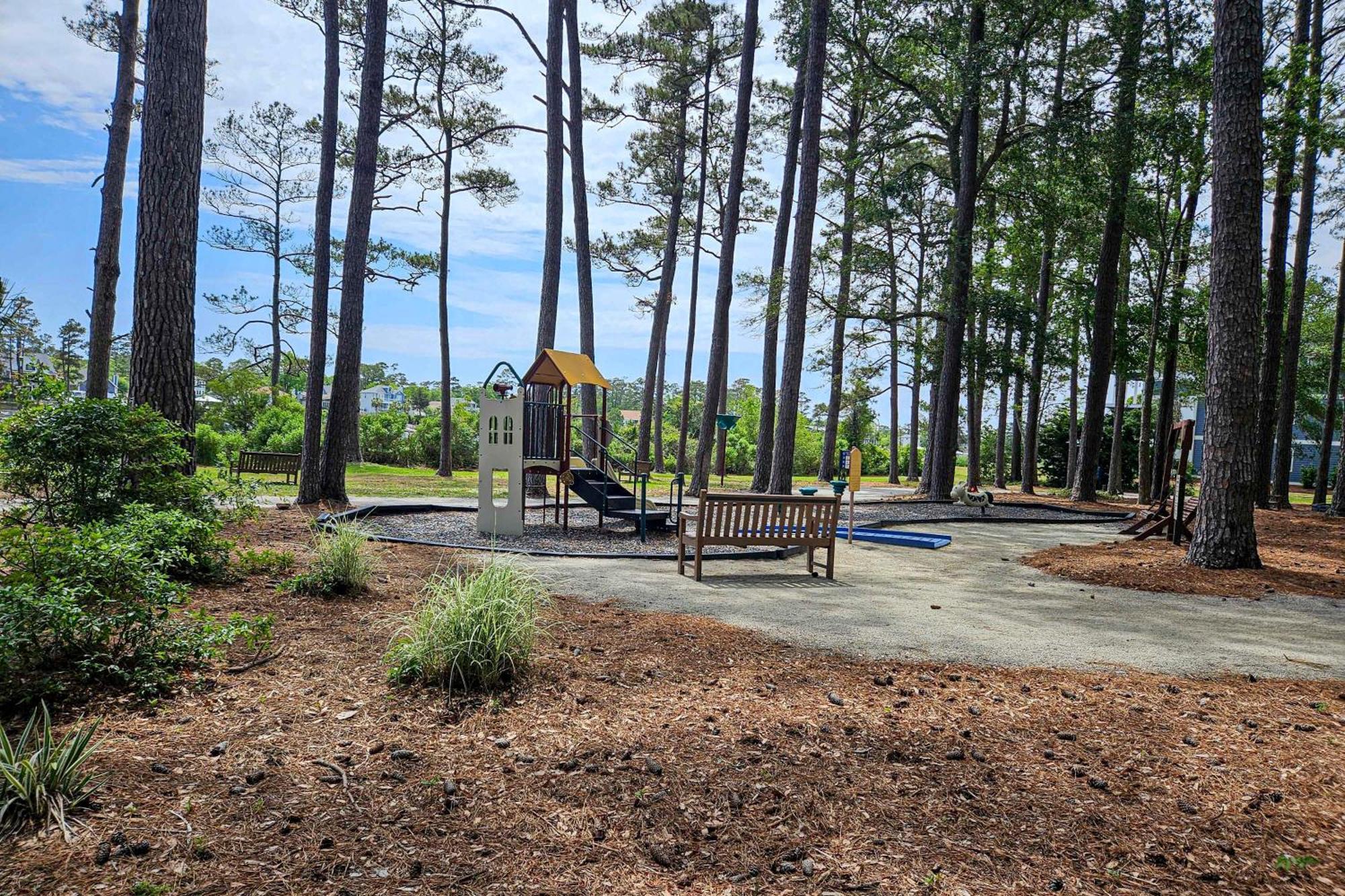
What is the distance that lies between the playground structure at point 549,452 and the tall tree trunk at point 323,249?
12.6ft

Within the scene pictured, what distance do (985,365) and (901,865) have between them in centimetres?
1695

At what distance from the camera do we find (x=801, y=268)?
43.7 ft

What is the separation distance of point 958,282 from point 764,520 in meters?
11.3

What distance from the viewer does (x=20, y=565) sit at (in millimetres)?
3518

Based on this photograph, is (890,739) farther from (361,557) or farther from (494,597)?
(361,557)

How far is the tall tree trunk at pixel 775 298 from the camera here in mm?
15609

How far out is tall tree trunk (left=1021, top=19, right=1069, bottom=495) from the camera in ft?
52.1

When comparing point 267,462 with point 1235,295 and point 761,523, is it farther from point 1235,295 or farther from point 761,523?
point 1235,295

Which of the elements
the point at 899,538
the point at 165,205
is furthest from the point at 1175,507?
the point at 165,205

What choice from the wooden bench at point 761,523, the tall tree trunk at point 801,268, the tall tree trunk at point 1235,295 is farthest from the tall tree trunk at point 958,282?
the wooden bench at point 761,523

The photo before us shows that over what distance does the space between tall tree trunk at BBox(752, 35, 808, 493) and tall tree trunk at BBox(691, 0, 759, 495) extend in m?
1.04

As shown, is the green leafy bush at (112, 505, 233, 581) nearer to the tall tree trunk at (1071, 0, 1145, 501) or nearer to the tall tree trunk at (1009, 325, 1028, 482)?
the tall tree trunk at (1071, 0, 1145, 501)

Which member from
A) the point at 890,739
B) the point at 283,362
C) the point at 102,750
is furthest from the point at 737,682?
the point at 283,362

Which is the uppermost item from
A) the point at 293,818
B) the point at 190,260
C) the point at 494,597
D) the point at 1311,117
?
the point at 1311,117
